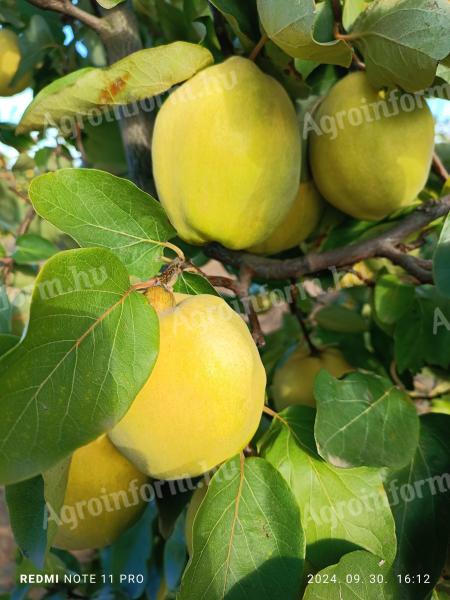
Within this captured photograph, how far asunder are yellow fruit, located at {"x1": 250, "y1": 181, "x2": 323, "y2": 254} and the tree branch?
0.06 metres

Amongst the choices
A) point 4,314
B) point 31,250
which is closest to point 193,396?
point 4,314

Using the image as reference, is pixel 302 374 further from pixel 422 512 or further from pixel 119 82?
pixel 119 82

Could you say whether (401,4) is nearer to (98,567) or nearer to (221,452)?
(221,452)

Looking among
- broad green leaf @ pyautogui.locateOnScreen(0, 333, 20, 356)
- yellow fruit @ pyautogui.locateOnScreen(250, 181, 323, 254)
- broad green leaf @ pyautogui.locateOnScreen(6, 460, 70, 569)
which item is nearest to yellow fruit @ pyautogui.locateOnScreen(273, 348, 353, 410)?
yellow fruit @ pyautogui.locateOnScreen(250, 181, 323, 254)

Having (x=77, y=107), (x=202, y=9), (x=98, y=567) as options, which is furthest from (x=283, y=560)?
(x=98, y=567)

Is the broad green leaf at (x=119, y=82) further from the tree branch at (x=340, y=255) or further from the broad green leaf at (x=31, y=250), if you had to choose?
the broad green leaf at (x=31, y=250)

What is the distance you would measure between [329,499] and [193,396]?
24 centimetres

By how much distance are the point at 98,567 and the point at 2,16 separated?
4.12 ft

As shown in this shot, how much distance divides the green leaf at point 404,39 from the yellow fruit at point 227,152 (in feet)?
0.36

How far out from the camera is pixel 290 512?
1.94ft

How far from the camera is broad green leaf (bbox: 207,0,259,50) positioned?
0.65 metres

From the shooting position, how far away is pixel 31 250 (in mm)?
1054

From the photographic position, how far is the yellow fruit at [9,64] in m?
1.10
